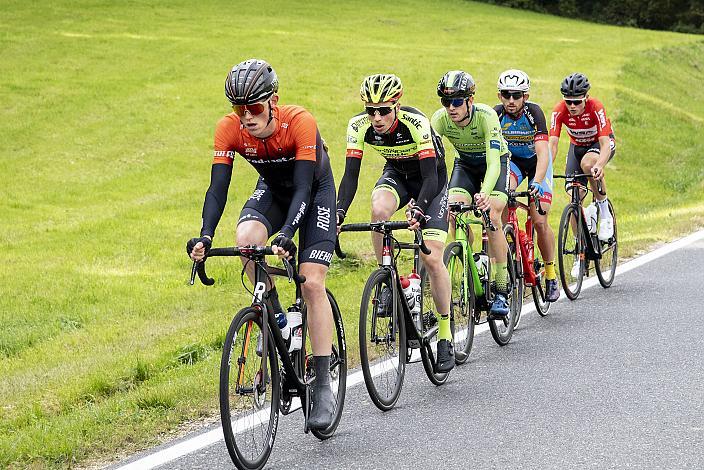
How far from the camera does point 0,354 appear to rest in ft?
33.4

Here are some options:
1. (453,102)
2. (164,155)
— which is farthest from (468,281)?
(164,155)

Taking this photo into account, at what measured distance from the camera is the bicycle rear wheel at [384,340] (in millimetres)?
6828

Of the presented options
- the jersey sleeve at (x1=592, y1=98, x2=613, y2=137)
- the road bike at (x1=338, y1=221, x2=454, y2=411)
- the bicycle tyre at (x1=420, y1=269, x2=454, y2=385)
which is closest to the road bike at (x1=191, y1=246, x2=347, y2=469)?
the road bike at (x1=338, y1=221, x2=454, y2=411)

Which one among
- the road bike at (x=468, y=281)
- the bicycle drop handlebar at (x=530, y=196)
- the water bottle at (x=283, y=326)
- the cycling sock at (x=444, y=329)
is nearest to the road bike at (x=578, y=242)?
the bicycle drop handlebar at (x=530, y=196)

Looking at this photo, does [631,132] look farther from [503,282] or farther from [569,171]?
[503,282]

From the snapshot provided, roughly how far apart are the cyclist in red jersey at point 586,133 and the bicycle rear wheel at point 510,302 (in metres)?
2.19

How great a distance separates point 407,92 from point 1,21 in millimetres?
18608

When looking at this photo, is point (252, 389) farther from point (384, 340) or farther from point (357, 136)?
point (357, 136)

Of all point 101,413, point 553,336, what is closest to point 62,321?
point 101,413

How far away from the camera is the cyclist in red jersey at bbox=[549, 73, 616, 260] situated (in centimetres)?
1131

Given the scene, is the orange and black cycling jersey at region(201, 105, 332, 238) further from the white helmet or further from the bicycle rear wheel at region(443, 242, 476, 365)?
the white helmet

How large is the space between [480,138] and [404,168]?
109 cm

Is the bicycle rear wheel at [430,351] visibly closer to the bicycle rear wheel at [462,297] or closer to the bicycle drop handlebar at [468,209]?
the bicycle rear wheel at [462,297]

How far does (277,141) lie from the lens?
6312 millimetres
